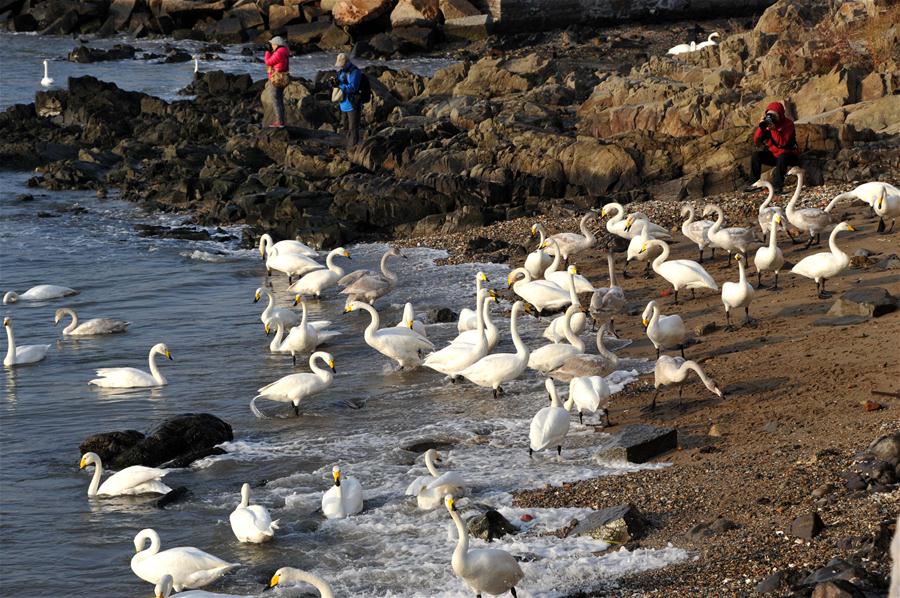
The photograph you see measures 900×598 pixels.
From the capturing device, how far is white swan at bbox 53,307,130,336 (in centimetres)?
1720

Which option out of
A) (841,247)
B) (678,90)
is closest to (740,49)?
(678,90)

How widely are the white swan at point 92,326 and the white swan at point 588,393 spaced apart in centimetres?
834

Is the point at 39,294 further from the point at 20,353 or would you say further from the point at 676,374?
the point at 676,374

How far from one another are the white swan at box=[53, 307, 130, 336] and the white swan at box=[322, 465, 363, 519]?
833 cm

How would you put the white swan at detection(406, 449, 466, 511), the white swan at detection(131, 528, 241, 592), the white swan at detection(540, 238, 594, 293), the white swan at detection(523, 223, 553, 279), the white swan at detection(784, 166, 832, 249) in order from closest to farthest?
the white swan at detection(131, 528, 241, 592) < the white swan at detection(406, 449, 466, 511) < the white swan at detection(540, 238, 594, 293) < the white swan at detection(784, 166, 832, 249) < the white swan at detection(523, 223, 553, 279)

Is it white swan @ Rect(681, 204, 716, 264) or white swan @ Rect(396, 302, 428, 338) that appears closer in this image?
white swan @ Rect(396, 302, 428, 338)

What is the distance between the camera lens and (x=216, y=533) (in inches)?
398

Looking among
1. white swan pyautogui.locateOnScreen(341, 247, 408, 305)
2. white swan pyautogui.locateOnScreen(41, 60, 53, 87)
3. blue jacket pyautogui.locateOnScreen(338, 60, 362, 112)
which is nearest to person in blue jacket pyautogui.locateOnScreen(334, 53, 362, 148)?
blue jacket pyautogui.locateOnScreen(338, 60, 362, 112)

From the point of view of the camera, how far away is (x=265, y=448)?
1200 centimetres

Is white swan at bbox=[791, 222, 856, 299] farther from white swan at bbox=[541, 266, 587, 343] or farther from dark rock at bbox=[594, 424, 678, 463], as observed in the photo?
dark rock at bbox=[594, 424, 678, 463]

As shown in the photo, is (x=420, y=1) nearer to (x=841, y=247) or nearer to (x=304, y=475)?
(x=841, y=247)

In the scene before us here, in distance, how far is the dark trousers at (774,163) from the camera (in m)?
19.5

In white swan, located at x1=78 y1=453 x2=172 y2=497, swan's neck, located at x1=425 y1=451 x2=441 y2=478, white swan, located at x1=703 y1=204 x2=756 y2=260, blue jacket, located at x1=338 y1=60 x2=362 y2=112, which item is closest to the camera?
swan's neck, located at x1=425 y1=451 x2=441 y2=478

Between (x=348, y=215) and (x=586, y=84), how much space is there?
30.3 feet
